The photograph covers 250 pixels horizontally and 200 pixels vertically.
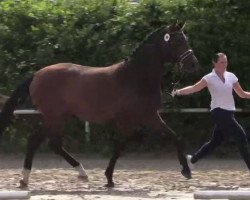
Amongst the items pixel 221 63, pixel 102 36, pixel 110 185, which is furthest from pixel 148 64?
pixel 102 36

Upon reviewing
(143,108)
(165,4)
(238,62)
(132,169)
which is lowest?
(132,169)

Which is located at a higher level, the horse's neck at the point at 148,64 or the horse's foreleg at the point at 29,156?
the horse's neck at the point at 148,64

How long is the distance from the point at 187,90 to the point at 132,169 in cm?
253

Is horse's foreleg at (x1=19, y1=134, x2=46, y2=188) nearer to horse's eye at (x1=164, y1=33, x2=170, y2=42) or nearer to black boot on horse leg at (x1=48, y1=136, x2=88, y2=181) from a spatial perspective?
black boot on horse leg at (x1=48, y1=136, x2=88, y2=181)

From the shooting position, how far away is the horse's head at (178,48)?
31.4ft

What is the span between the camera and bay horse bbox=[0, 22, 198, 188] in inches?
380

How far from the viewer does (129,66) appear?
9.80m

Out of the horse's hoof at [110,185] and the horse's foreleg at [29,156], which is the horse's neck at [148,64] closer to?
the horse's hoof at [110,185]

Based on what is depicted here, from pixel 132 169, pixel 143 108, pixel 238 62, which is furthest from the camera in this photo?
pixel 238 62

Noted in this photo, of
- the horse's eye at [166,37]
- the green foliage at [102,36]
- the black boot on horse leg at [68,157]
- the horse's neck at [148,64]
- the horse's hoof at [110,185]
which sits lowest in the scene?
the horse's hoof at [110,185]

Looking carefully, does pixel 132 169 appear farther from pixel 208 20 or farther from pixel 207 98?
pixel 208 20

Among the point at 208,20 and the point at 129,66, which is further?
the point at 208,20

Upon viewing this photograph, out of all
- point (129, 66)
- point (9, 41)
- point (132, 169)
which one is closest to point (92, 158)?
point (132, 169)

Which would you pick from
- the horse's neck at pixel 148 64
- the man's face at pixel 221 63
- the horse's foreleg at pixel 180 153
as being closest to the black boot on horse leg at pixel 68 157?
the horse's foreleg at pixel 180 153
